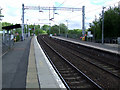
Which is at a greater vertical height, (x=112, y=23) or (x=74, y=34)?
(x=112, y=23)

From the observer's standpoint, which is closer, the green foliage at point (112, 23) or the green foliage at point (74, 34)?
the green foliage at point (112, 23)

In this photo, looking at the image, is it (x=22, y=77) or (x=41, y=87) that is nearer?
(x=41, y=87)

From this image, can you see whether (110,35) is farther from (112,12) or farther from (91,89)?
(91,89)

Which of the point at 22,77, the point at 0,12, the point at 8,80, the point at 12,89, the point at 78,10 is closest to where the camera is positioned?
the point at 12,89

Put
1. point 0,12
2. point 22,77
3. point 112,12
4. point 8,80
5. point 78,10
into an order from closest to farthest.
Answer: point 8,80, point 22,77, point 78,10, point 112,12, point 0,12

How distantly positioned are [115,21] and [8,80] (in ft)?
131

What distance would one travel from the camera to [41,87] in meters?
6.37

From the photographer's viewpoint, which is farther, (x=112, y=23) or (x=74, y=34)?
(x=74, y=34)

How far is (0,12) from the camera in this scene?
5975 cm

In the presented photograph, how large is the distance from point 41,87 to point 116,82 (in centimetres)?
388

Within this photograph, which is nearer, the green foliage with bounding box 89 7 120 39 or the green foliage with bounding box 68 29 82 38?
the green foliage with bounding box 89 7 120 39

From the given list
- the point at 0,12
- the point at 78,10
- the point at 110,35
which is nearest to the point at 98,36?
the point at 110,35

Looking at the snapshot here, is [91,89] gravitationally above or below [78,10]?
below

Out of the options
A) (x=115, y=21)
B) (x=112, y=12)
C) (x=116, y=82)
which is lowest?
(x=116, y=82)
